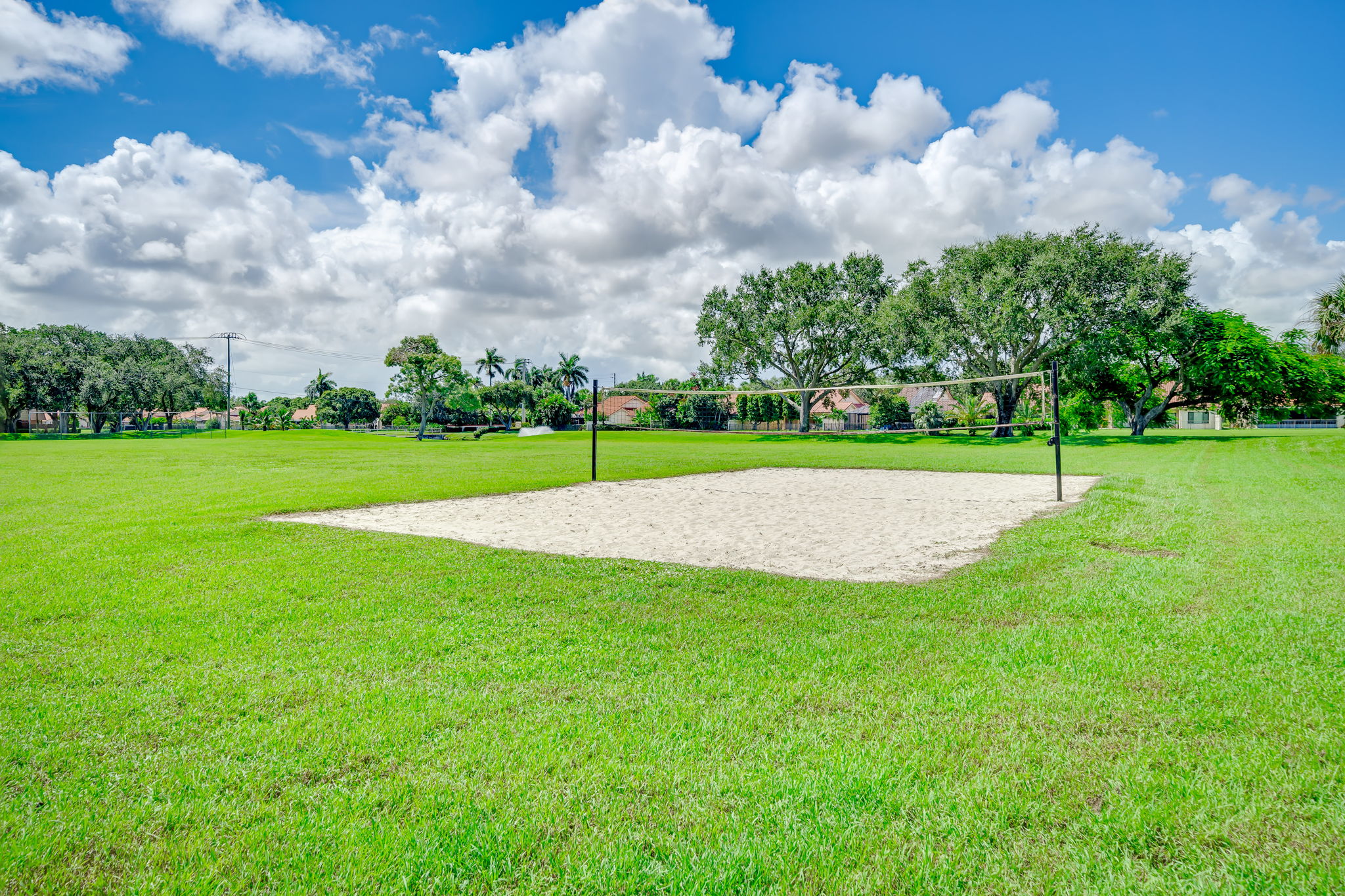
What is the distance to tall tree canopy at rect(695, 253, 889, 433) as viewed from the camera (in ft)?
162

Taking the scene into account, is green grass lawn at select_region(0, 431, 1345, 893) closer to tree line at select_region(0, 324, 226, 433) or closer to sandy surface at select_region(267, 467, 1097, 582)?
sandy surface at select_region(267, 467, 1097, 582)

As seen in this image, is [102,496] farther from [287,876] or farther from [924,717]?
[924,717]

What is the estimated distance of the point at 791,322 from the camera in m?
48.4

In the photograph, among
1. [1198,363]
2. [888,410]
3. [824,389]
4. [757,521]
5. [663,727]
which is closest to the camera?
[663,727]

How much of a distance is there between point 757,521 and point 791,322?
135ft

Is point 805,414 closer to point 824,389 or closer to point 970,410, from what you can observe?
point 970,410

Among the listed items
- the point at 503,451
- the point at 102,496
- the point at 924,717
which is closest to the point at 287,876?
the point at 924,717

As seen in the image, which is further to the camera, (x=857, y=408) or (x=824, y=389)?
(x=857, y=408)

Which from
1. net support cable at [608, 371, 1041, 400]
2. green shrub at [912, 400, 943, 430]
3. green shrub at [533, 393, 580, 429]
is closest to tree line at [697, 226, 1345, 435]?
green shrub at [912, 400, 943, 430]

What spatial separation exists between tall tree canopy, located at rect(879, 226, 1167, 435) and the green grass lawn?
34.9 m

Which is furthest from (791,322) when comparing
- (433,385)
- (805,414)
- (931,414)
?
(433,385)

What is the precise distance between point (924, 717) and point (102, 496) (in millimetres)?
13727

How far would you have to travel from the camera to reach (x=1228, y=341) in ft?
113

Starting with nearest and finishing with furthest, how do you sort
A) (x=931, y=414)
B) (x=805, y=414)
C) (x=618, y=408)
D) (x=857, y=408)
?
(x=805, y=414), (x=931, y=414), (x=857, y=408), (x=618, y=408)
